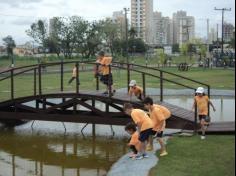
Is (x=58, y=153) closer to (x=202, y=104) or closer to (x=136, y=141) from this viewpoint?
(x=136, y=141)

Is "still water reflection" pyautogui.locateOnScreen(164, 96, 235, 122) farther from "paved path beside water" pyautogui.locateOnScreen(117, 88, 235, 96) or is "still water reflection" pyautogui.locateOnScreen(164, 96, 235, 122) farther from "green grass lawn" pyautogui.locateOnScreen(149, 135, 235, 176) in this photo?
"green grass lawn" pyautogui.locateOnScreen(149, 135, 235, 176)

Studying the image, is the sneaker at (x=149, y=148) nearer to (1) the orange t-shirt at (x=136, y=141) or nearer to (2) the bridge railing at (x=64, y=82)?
(1) the orange t-shirt at (x=136, y=141)

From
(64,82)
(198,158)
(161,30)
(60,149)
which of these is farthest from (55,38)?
(161,30)

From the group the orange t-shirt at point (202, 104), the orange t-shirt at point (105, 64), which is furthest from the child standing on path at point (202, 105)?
the orange t-shirt at point (105, 64)

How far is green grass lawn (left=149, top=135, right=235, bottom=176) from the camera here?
32.1ft

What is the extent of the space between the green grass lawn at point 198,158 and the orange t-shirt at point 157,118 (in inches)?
28.0

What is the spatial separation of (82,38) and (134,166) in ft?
262

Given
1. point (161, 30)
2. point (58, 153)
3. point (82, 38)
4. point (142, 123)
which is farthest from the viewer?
point (161, 30)

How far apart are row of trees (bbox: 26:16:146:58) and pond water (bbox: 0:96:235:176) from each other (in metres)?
69.9

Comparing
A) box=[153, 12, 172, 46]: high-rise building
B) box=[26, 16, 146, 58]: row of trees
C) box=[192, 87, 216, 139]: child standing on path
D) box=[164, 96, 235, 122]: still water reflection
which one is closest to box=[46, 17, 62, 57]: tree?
box=[26, 16, 146, 58]: row of trees

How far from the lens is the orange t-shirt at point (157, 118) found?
36.9 ft

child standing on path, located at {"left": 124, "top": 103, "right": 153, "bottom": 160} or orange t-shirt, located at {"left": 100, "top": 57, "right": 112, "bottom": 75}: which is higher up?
orange t-shirt, located at {"left": 100, "top": 57, "right": 112, "bottom": 75}

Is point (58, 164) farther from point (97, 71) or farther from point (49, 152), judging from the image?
point (97, 71)

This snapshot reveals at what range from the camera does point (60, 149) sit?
46.5ft
